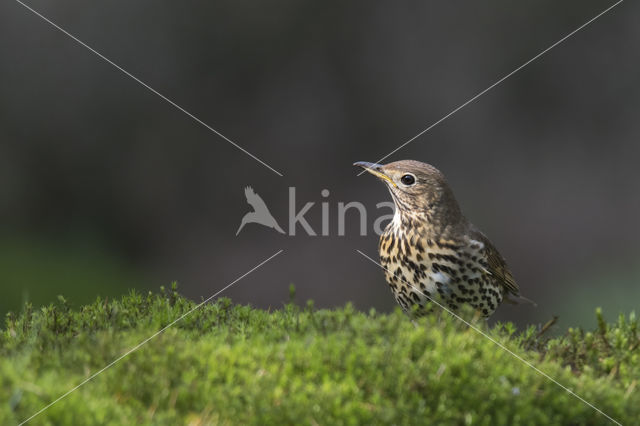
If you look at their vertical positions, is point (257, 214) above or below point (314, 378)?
below

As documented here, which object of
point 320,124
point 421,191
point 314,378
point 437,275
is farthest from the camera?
point 320,124

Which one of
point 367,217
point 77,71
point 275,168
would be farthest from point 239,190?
point 77,71

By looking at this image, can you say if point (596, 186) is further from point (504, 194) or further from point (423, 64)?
point (423, 64)

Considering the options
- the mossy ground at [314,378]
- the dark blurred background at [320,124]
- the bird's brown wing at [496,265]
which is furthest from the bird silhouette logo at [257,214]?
the mossy ground at [314,378]

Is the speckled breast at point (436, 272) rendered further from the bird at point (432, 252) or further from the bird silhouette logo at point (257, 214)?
the bird silhouette logo at point (257, 214)

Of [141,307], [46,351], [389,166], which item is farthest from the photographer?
[389,166]

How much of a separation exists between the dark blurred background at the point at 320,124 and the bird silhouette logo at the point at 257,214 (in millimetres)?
116

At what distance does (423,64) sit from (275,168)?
2275 mm

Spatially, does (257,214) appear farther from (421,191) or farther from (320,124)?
(421,191)

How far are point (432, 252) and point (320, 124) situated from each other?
4.58m

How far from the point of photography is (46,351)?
3.31m

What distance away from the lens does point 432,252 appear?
4.75 m

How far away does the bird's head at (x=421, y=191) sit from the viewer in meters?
5.06

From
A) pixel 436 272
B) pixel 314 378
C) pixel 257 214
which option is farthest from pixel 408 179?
pixel 257 214
